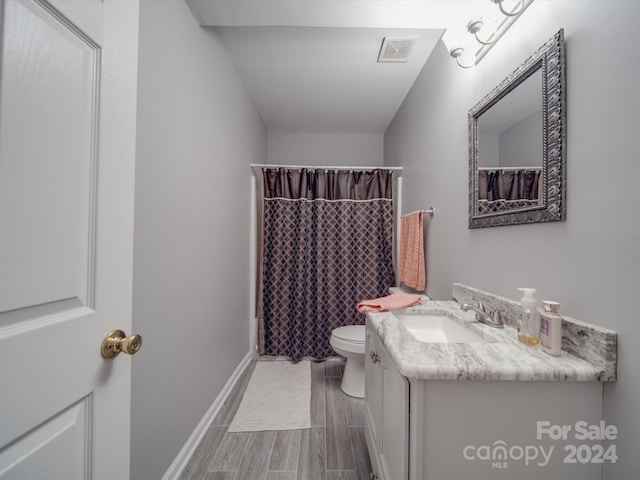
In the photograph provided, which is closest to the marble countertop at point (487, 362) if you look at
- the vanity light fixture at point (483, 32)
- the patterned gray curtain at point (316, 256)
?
the vanity light fixture at point (483, 32)

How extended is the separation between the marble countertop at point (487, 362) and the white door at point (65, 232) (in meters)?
0.68

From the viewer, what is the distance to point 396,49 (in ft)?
5.43

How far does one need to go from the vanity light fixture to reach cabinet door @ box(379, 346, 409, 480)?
1.27 metres

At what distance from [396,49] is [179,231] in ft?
5.47

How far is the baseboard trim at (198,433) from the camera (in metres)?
1.16

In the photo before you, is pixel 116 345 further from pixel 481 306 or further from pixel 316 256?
pixel 316 256

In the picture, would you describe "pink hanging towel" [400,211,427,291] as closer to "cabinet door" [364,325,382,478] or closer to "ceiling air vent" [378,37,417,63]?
"cabinet door" [364,325,382,478]

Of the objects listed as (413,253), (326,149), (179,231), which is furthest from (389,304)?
(326,149)

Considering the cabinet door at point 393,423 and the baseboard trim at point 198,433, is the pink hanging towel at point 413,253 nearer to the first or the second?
the cabinet door at point 393,423

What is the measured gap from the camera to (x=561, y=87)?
0.79 m

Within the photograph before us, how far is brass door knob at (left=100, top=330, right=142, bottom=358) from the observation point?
21.6 inches

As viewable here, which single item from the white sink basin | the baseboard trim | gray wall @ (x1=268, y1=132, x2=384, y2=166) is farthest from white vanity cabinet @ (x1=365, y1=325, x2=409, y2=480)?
gray wall @ (x1=268, y1=132, x2=384, y2=166)

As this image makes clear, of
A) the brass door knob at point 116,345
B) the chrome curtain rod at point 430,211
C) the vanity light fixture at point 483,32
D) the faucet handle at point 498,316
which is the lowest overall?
the faucet handle at point 498,316

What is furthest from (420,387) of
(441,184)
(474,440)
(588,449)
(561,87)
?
(441,184)
